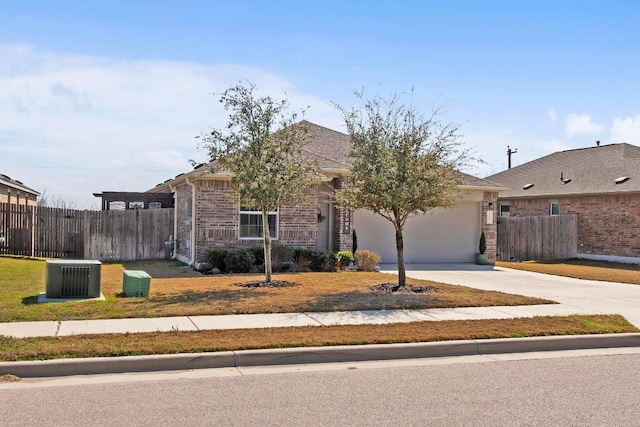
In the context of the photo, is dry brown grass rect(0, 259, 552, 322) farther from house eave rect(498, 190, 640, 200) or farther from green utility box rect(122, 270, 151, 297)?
house eave rect(498, 190, 640, 200)

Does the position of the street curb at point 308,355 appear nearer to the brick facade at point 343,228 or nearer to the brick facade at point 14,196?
the brick facade at point 343,228

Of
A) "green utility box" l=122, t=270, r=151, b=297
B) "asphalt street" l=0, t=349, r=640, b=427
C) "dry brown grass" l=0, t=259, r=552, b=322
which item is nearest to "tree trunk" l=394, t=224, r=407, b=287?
"dry brown grass" l=0, t=259, r=552, b=322

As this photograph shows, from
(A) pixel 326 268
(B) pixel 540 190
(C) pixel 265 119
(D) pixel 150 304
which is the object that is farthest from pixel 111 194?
(B) pixel 540 190

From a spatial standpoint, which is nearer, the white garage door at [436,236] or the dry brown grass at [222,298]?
the dry brown grass at [222,298]

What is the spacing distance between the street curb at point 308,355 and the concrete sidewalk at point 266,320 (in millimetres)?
1530

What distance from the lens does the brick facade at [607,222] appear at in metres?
26.3

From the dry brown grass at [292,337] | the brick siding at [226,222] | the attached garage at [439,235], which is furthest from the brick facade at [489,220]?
the dry brown grass at [292,337]

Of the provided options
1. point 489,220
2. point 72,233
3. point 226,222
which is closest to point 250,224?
point 226,222

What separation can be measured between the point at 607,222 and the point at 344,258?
1362cm

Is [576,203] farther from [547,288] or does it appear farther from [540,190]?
[547,288]

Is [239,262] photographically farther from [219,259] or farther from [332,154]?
[332,154]

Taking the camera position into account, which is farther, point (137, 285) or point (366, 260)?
point (366, 260)

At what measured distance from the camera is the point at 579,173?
3061 centimetres

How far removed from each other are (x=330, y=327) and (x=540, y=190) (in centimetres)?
2388
